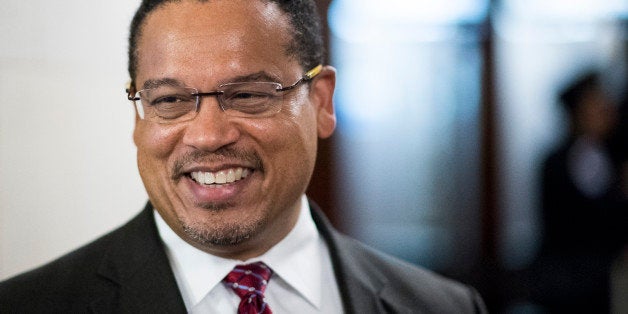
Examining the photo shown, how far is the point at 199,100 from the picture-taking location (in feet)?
5.05

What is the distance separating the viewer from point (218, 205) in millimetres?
1580

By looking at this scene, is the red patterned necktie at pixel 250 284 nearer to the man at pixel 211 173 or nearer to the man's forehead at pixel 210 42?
the man at pixel 211 173

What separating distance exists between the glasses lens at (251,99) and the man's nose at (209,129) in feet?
0.07

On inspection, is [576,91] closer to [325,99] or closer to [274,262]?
[325,99]

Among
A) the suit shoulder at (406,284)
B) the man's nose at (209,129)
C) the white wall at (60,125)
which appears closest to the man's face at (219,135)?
the man's nose at (209,129)

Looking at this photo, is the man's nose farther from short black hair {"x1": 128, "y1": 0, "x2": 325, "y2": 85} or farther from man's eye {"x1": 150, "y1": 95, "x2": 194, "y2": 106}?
short black hair {"x1": 128, "y1": 0, "x2": 325, "y2": 85}

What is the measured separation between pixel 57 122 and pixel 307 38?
0.62 m

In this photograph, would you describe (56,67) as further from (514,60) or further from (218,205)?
(514,60)

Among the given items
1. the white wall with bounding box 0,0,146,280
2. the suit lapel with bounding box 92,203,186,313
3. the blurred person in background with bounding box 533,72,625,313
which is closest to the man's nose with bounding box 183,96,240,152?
the suit lapel with bounding box 92,203,186,313

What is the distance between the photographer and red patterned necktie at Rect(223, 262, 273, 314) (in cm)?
165

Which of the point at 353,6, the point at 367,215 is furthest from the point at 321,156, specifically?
the point at 353,6

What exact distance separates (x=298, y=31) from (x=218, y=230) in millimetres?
492

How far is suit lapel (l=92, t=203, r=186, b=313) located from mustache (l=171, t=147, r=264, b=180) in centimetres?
20

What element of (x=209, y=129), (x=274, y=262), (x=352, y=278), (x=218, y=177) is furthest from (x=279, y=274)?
(x=209, y=129)
